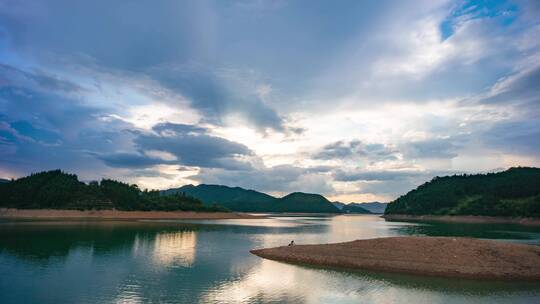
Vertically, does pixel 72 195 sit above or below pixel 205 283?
above

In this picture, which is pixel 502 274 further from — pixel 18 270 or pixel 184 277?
pixel 18 270

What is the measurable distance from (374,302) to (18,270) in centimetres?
2904

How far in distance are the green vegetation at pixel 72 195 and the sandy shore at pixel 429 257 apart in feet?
389

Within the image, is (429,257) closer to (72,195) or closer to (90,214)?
(90,214)

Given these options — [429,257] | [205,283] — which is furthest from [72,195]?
[429,257]

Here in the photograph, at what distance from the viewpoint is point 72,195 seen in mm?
141500

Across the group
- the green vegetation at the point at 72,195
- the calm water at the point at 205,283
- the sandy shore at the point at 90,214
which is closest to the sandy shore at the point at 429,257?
the calm water at the point at 205,283

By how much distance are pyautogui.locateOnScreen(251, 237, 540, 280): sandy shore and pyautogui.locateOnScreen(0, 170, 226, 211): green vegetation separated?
118535mm

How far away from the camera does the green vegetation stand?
135 m

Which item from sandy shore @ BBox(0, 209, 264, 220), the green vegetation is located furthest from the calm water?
the green vegetation

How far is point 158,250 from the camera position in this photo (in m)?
47.6

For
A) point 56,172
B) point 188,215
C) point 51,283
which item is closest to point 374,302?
point 51,283

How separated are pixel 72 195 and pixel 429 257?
13939 cm

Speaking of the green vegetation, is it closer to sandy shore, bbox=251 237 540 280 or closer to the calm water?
the calm water
